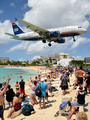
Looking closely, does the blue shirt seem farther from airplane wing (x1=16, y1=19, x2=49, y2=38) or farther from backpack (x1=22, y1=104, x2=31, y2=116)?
airplane wing (x1=16, y1=19, x2=49, y2=38)

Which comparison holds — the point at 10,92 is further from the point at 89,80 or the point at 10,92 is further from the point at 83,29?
the point at 83,29

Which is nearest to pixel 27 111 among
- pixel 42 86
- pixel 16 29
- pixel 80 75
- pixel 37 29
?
pixel 42 86

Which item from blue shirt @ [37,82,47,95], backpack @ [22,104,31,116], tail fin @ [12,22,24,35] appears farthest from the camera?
tail fin @ [12,22,24,35]

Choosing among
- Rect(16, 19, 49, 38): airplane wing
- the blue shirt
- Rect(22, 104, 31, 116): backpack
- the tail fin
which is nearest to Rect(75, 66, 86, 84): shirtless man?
the blue shirt

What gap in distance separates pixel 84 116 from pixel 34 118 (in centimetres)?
298

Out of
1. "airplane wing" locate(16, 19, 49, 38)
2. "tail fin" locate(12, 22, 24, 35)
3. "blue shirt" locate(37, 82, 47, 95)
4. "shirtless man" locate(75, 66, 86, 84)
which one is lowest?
"blue shirt" locate(37, 82, 47, 95)

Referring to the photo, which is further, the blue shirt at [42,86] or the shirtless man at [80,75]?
the shirtless man at [80,75]

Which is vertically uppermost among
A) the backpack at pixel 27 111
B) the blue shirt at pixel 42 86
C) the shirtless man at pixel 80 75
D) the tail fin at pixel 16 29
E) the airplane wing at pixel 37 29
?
the tail fin at pixel 16 29

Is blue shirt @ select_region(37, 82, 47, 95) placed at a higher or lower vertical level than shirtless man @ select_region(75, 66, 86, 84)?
lower

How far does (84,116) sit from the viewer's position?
2.52 metres

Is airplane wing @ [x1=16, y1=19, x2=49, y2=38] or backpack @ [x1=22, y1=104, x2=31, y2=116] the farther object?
airplane wing @ [x1=16, y1=19, x2=49, y2=38]

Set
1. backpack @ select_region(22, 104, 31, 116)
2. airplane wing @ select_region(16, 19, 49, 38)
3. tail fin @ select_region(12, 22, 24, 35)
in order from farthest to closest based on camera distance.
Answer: tail fin @ select_region(12, 22, 24, 35) → airplane wing @ select_region(16, 19, 49, 38) → backpack @ select_region(22, 104, 31, 116)

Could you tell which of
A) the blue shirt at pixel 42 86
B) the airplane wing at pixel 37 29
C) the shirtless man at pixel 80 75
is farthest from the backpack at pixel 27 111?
the airplane wing at pixel 37 29

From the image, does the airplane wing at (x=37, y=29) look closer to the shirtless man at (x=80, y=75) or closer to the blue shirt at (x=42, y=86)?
the shirtless man at (x=80, y=75)
